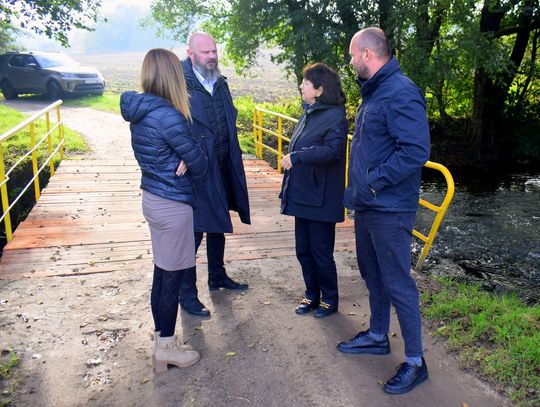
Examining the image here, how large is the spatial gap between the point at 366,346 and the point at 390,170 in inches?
51.1

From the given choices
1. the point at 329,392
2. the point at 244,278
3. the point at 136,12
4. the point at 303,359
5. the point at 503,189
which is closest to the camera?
the point at 329,392

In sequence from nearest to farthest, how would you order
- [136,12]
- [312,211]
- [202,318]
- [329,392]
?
[329,392]
[312,211]
[202,318]
[136,12]

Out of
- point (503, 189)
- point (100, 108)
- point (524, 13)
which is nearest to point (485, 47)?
point (524, 13)

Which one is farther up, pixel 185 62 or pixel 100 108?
pixel 185 62

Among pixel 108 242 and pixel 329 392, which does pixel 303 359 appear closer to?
pixel 329 392

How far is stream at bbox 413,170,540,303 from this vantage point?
22.3ft

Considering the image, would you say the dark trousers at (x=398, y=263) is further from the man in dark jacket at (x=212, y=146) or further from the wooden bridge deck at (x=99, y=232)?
the wooden bridge deck at (x=99, y=232)

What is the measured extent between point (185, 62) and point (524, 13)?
10732 mm

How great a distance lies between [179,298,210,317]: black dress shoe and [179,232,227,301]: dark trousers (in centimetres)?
3

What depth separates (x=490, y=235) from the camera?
829 centimetres

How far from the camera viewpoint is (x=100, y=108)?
1705cm

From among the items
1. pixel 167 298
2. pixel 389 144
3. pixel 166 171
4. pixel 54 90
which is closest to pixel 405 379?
pixel 389 144

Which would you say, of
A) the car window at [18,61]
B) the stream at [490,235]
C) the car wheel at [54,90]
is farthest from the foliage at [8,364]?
the car window at [18,61]

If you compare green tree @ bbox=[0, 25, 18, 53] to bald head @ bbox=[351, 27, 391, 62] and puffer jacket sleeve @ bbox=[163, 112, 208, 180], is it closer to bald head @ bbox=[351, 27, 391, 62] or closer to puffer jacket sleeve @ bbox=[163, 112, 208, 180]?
puffer jacket sleeve @ bbox=[163, 112, 208, 180]
